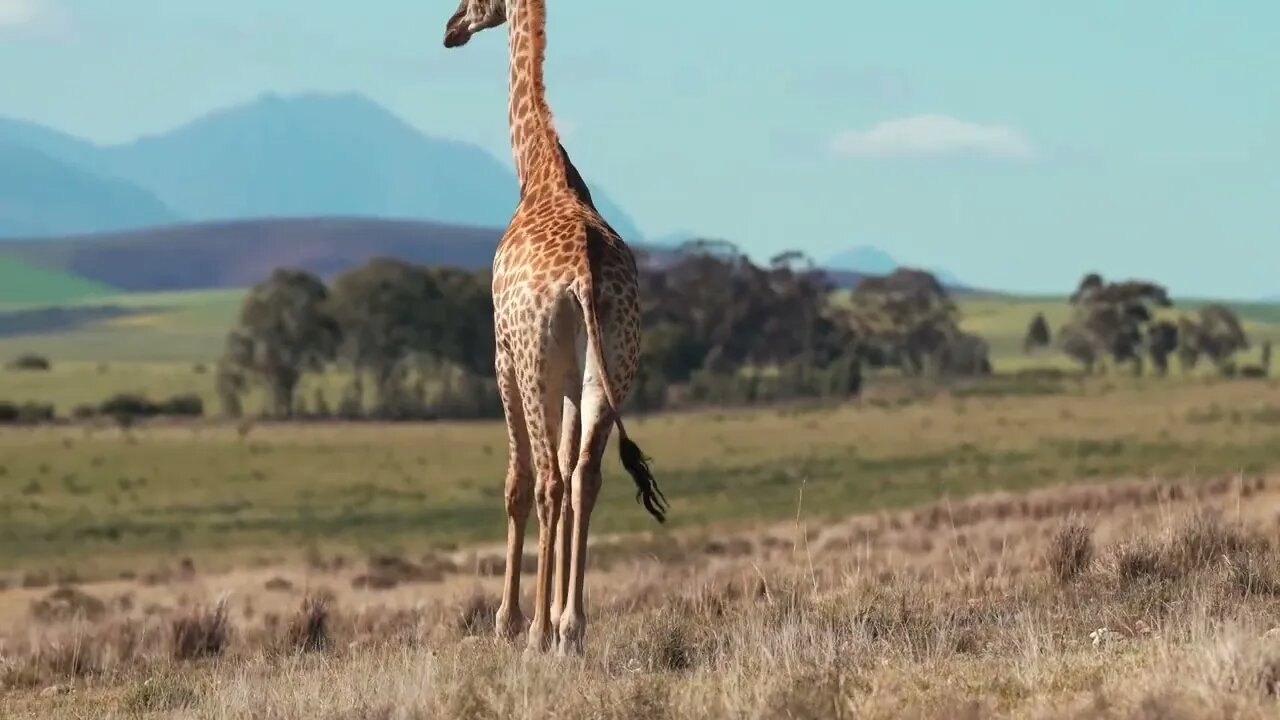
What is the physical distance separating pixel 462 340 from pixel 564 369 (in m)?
Answer: 73.8

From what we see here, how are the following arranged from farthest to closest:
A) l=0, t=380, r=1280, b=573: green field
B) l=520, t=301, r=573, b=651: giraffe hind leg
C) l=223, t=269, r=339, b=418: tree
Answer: l=223, t=269, r=339, b=418: tree, l=0, t=380, r=1280, b=573: green field, l=520, t=301, r=573, b=651: giraffe hind leg

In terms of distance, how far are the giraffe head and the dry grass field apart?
13.2 ft

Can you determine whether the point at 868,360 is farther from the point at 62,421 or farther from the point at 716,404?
the point at 62,421

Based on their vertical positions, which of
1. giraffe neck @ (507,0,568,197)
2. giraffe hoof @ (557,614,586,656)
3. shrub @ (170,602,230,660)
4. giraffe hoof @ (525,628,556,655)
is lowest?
shrub @ (170,602,230,660)

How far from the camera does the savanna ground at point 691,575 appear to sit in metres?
7.41

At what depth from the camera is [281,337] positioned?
A: 82875 millimetres

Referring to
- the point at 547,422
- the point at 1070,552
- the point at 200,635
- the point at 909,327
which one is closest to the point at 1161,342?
the point at 909,327

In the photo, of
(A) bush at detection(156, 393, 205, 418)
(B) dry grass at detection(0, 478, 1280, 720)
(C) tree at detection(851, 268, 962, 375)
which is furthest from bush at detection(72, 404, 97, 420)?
(B) dry grass at detection(0, 478, 1280, 720)

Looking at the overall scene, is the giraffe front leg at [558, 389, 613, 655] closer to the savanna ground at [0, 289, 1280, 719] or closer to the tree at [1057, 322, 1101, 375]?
the savanna ground at [0, 289, 1280, 719]

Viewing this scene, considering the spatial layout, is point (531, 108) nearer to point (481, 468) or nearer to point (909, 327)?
point (481, 468)

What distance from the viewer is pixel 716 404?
280 feet

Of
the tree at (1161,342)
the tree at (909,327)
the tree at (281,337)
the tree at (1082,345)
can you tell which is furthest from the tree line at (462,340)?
the tree at (1161,342)

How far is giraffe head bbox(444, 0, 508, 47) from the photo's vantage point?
41.9 ft

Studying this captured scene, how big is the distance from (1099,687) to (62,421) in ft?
233
